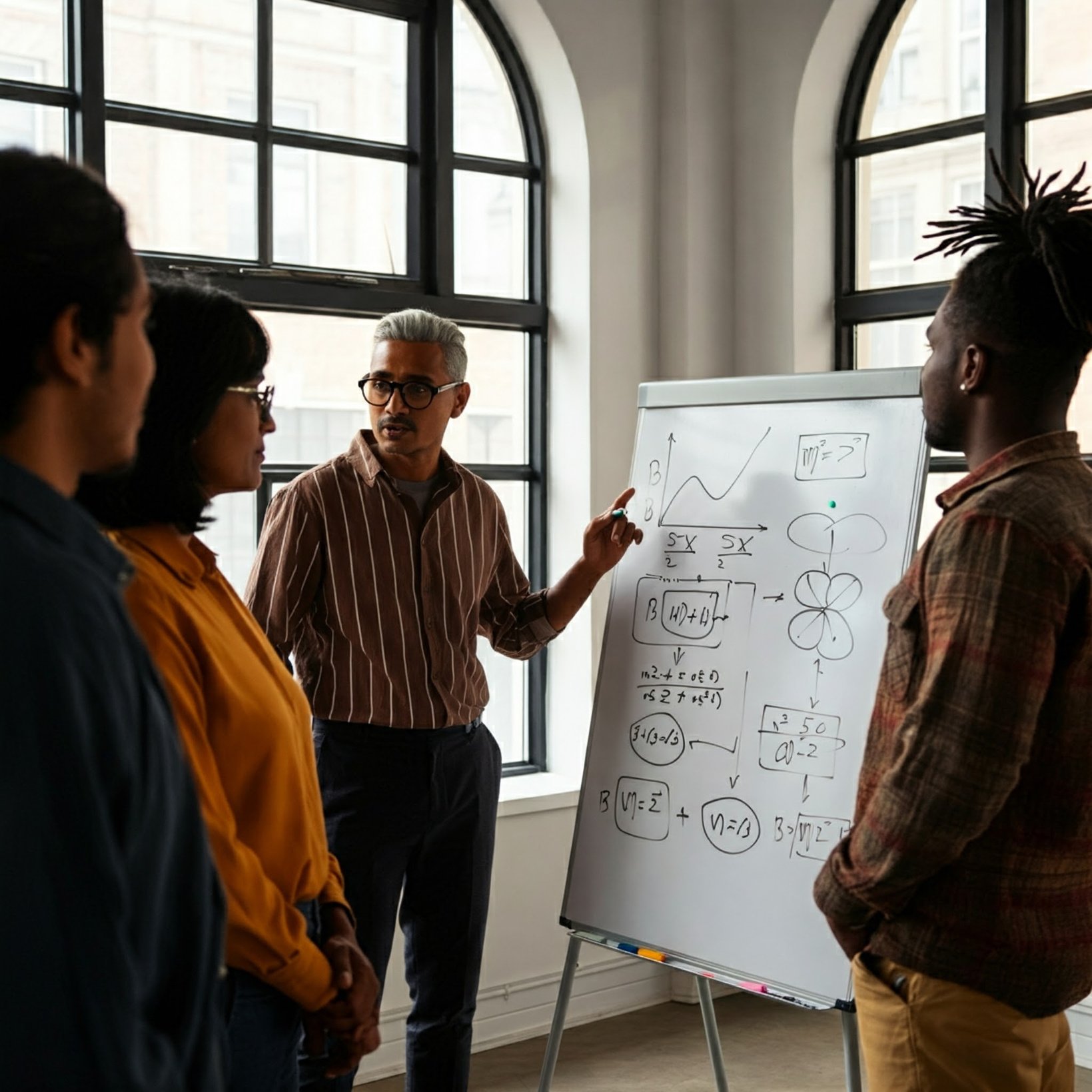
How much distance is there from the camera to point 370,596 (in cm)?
253

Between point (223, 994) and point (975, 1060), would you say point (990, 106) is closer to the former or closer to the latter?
point (975, 1060)

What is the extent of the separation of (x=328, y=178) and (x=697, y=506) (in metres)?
1.49

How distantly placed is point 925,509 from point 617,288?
3.64 feet

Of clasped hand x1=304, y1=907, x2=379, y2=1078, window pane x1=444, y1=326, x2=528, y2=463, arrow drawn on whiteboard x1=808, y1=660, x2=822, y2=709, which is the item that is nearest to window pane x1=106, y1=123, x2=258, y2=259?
window pane x1=444, y1=326, x2=528, y2=463

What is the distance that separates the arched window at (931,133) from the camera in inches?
132

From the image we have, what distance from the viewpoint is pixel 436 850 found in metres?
2.59

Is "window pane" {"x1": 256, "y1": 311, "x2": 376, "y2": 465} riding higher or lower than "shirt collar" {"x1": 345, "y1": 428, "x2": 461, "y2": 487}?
higher

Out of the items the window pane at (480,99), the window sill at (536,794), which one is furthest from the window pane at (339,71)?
the window sill at (536,794)

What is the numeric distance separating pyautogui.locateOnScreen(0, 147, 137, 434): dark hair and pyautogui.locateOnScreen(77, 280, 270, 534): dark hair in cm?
56

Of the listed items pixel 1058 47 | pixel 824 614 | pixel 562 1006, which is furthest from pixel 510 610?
pixel 1058 47

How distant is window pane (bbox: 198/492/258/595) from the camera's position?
129 inches

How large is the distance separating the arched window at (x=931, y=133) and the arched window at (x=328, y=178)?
0.95 meters

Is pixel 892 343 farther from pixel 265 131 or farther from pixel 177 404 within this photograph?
pixel 177 404

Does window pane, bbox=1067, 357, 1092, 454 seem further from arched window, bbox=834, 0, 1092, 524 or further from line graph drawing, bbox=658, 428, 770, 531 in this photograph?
line graph drawing, bbox=658, 428, 770, 531
